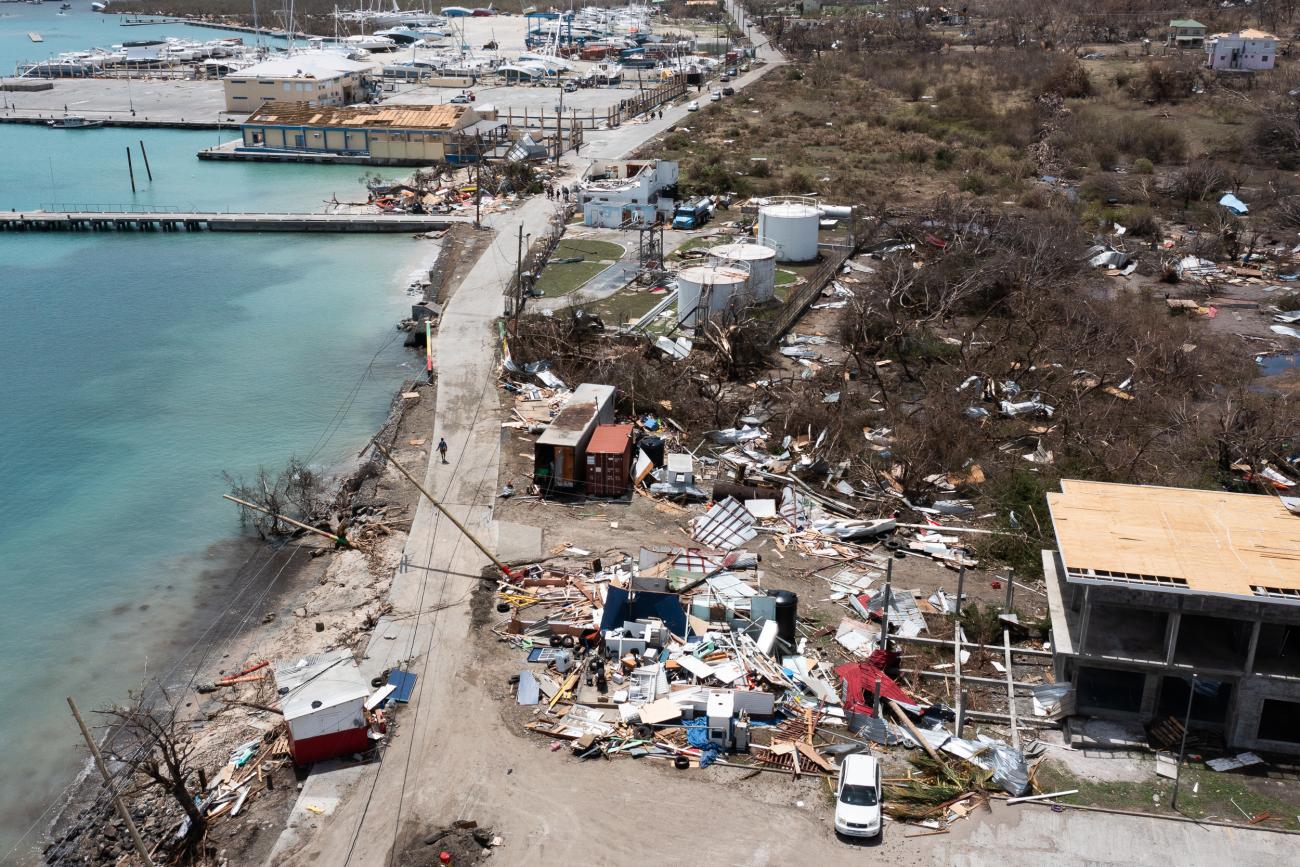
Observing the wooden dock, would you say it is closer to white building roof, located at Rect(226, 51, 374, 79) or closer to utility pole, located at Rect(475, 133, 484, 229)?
utility pole, located at Rect(475, 133, 484, 229)

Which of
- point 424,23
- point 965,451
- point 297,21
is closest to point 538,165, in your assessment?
point 965,451

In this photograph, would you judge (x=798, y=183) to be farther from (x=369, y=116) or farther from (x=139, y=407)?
(x=139, y=407)

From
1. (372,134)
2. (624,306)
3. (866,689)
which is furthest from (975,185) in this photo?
(866,689)

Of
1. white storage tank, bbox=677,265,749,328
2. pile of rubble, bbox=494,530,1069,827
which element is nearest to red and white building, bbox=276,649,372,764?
pile of rubble, bbox=494,530,1069,827

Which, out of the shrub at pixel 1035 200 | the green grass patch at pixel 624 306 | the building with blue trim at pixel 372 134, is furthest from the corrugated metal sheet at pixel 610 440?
the building with blue trim at pixel 372 134

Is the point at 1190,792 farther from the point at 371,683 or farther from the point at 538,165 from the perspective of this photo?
the point at 538,165

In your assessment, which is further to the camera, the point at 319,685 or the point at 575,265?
the point at 575,265

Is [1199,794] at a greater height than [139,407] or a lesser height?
greater
